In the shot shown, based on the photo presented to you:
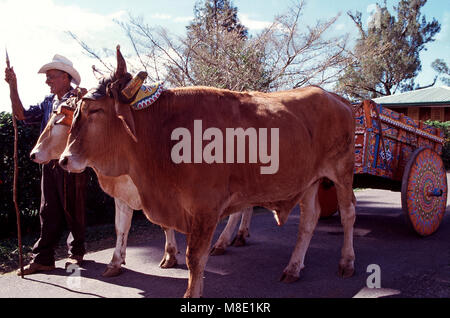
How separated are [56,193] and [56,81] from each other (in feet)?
3.96

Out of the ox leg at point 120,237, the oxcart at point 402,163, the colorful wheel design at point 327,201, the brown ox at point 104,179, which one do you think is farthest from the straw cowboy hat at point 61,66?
the colorful wheel design at point 327,201

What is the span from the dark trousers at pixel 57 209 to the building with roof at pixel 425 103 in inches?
839

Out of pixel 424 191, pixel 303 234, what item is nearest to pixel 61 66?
pixel 303 234

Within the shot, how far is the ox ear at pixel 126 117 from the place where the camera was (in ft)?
9.46

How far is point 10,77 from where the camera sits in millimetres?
4148

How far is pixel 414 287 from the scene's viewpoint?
11.5 ft

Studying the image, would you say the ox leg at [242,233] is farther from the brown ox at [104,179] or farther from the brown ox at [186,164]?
the brown ox at [186,164]

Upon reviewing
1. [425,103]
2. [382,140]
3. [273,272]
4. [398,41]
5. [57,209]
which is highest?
[398,41]

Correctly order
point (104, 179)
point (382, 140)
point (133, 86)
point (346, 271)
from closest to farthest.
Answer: point (133, 86), point (104, 179), point (346, 271), point (382, 140)

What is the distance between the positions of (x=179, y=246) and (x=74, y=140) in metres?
2.65

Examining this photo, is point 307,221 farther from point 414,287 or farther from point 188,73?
point 188,73

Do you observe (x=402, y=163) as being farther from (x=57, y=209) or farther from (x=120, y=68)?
(x=57, y=209)

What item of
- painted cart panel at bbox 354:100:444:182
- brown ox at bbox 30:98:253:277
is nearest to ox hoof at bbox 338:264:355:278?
painted cart panel at bbox 354:100:444:182
